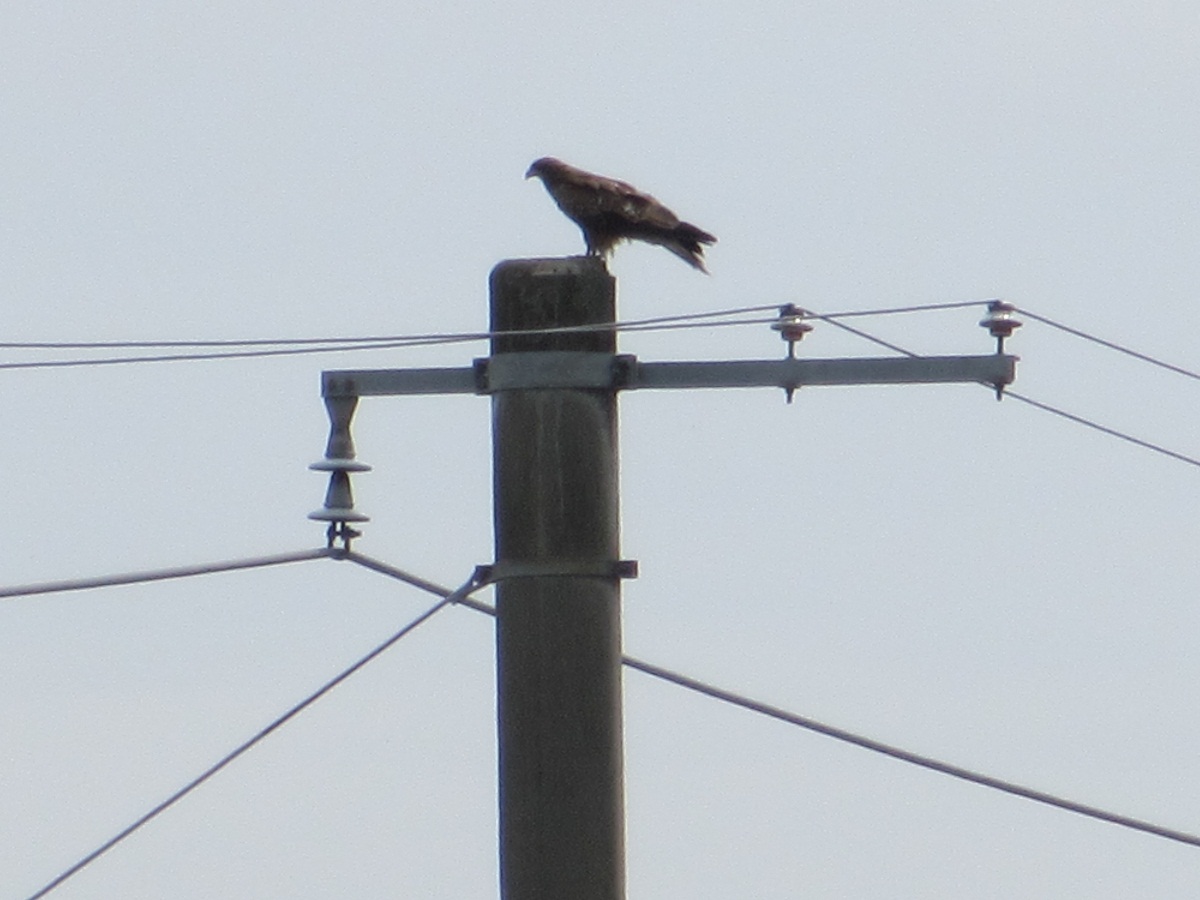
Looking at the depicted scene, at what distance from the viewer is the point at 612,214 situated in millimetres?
9211

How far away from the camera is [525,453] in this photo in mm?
5426

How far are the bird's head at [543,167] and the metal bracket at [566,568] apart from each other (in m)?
4.92

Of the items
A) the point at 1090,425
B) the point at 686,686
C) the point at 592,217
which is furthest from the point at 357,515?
the point at 592,217

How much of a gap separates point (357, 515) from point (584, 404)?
0.75 meters

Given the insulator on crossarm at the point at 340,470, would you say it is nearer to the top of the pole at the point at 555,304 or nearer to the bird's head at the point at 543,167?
the top of the pole at the point at 555,304

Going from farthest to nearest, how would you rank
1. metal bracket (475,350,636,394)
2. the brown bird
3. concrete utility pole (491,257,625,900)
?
the brown bird → metal bracket (475,350,636,394) → concrete utility pole (491,257,625,900)

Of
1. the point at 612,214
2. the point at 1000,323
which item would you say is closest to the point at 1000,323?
the point at 1000,323

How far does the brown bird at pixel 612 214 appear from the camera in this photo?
8.27m

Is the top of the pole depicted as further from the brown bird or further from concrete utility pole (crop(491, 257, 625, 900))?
the brown bird

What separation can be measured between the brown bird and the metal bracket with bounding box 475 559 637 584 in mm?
2777

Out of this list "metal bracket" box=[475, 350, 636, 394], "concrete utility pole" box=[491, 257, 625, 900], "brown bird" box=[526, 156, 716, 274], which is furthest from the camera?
"brown bird" box=[526, 156, 716, 274]

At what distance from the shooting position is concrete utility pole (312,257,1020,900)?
532cm

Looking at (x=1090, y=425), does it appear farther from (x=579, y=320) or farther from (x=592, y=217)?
(x=592, y=217)

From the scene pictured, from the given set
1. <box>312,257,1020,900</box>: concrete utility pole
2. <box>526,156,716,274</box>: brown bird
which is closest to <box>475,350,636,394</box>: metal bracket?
<box>312,257,1020,900</box>: concrete utility pole
